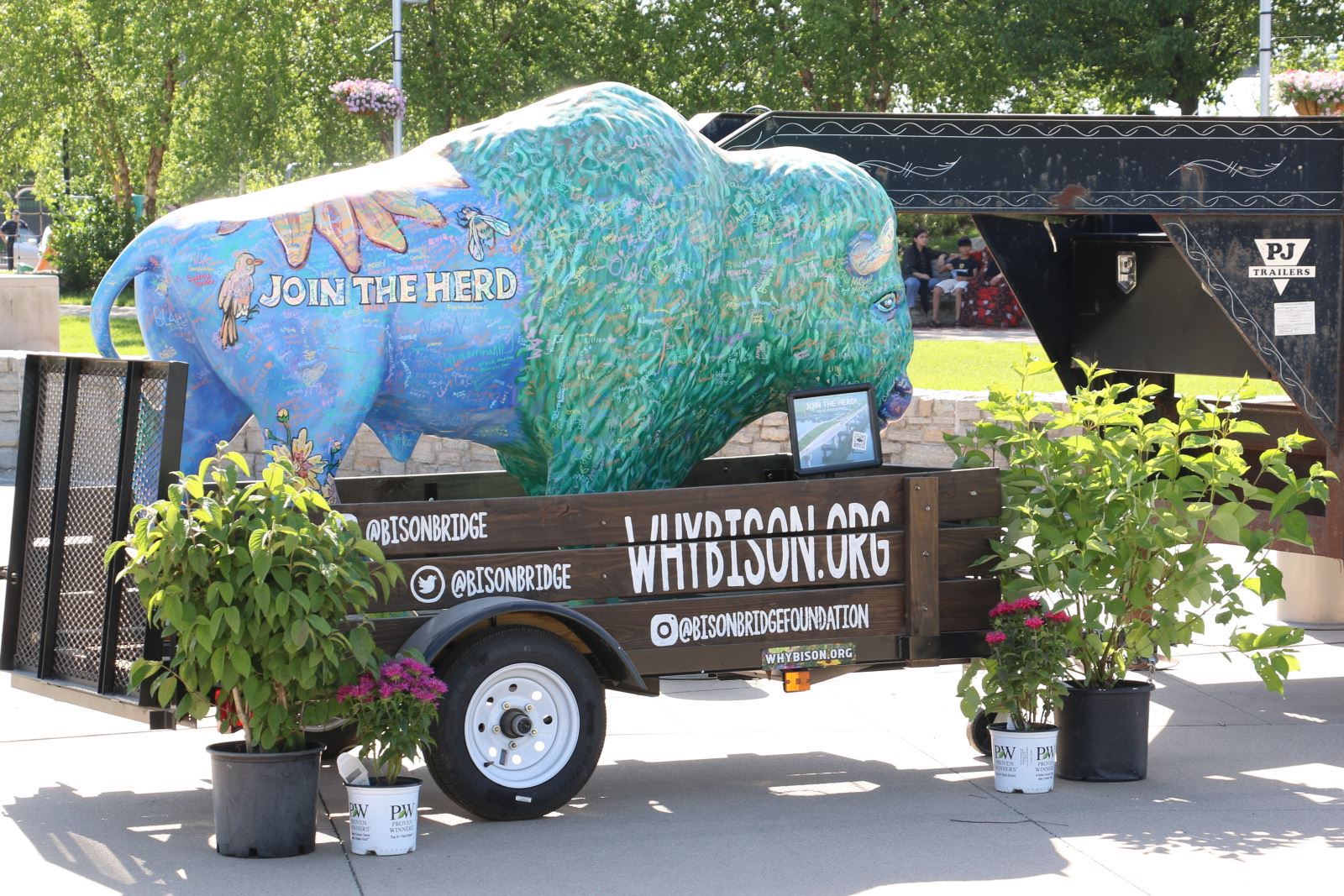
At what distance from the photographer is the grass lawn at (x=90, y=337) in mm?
16609

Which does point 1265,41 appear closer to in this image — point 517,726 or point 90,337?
point 90,337

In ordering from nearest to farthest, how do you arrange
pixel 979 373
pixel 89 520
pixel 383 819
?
pixel 383 819
pixel 89 520
pixel 979 373

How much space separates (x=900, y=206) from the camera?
274 inches

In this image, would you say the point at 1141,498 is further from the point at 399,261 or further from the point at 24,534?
the point at 24,534

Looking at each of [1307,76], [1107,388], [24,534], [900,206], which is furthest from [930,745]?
[1307,76]

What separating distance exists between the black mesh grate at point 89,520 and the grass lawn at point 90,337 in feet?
33.7

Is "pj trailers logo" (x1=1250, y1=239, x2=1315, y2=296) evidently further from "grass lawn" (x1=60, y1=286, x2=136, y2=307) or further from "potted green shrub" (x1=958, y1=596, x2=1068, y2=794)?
"grass lawn" (x1=60, y1=286, x2=136, y2=307)

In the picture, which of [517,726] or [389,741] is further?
[517,726]

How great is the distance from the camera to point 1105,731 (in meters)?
5.93

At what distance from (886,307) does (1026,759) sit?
182 centimetres

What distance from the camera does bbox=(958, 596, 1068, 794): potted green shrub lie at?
5656mm

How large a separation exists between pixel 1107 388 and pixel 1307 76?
361 cm

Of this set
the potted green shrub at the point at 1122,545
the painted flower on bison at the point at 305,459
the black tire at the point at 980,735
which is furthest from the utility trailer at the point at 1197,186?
the painted flower on bison at the point at 305,459

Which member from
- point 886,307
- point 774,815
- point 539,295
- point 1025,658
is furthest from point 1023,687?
point 539,295
